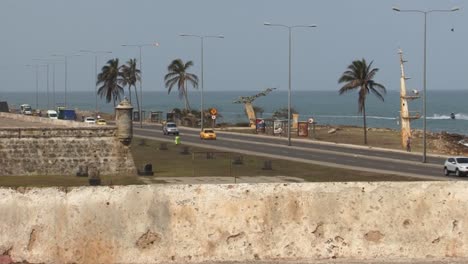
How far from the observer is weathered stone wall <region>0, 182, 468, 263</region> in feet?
31.3

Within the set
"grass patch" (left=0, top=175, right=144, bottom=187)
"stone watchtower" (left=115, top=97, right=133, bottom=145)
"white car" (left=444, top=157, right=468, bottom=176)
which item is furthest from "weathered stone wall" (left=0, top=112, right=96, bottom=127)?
"white car" (left=444, top=157, right=468, bottom=176)

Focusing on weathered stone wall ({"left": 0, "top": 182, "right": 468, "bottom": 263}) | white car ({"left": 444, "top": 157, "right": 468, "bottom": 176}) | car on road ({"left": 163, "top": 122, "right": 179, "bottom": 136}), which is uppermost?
weathered stone wall ({"left": 0, "top": 182, "right": 468, "bottom": 263})

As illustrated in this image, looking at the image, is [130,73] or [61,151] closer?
[61,151]

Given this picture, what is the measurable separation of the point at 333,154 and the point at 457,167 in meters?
17.4

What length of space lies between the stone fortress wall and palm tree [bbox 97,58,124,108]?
109929 millimetres

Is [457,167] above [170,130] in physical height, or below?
below

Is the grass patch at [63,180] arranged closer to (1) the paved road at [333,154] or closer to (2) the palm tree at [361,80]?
(1) the paved road at [333,154]

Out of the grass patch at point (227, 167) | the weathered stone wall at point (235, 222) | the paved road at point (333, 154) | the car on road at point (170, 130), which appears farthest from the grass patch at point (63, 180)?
the car on road at point (170, 130)

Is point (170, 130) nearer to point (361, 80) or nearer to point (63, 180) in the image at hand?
point (361, 80)

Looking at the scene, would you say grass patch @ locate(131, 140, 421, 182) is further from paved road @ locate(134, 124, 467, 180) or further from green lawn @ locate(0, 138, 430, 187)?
paved road @ locate(134, 124, 467, 180)

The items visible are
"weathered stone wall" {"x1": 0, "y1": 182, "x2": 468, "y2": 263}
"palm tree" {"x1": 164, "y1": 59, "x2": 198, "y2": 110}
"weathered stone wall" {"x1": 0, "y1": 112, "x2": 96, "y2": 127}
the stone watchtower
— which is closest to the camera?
"weathered stone wall" {"x1": 0, "y1": 182, "x2": 468, "y2": 263}

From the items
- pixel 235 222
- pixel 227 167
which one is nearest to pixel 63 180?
pixel 227 167

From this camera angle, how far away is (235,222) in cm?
977

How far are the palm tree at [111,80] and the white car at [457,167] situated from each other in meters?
114
